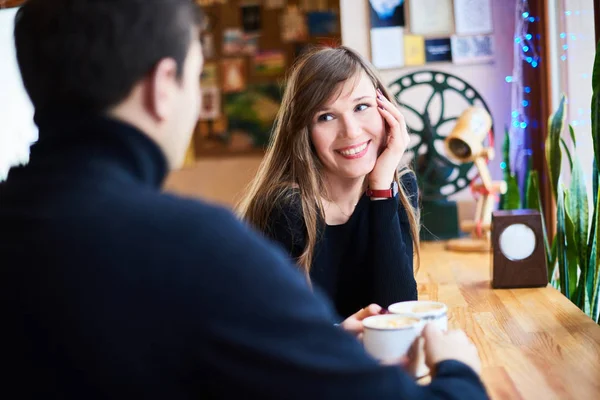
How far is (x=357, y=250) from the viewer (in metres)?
1.99

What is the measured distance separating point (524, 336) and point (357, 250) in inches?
23.3

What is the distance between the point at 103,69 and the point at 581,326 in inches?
43.6

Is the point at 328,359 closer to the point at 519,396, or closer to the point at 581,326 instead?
the point at 519,396

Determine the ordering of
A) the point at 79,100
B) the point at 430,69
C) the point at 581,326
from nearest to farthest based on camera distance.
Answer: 1. the point at 79,100
2. the point at 581,326
3. the point at 430,69

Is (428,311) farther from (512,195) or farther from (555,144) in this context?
(512,195)

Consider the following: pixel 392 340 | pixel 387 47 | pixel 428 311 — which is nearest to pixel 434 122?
pixel 387 47

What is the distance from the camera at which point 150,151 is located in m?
0.80

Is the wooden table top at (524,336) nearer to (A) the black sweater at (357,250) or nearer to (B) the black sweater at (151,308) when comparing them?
(A) the black sweater at (357,250)

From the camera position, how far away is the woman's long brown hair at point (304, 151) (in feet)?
6.44

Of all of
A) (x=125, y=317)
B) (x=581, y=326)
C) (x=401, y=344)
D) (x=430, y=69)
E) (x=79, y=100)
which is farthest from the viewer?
(x=430, y=69)

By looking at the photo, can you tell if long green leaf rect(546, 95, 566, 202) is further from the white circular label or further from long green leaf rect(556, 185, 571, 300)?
the white circular label

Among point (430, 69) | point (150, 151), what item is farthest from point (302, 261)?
point (430, 69)

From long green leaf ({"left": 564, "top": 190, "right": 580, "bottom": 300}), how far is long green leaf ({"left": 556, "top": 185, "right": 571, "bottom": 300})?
1 cm

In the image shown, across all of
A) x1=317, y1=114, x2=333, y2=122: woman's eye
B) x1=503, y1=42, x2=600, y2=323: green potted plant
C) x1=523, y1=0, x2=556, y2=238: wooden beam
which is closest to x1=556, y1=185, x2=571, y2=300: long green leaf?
x1=503, y1=42, x2=600, y2=323: green potted plant
